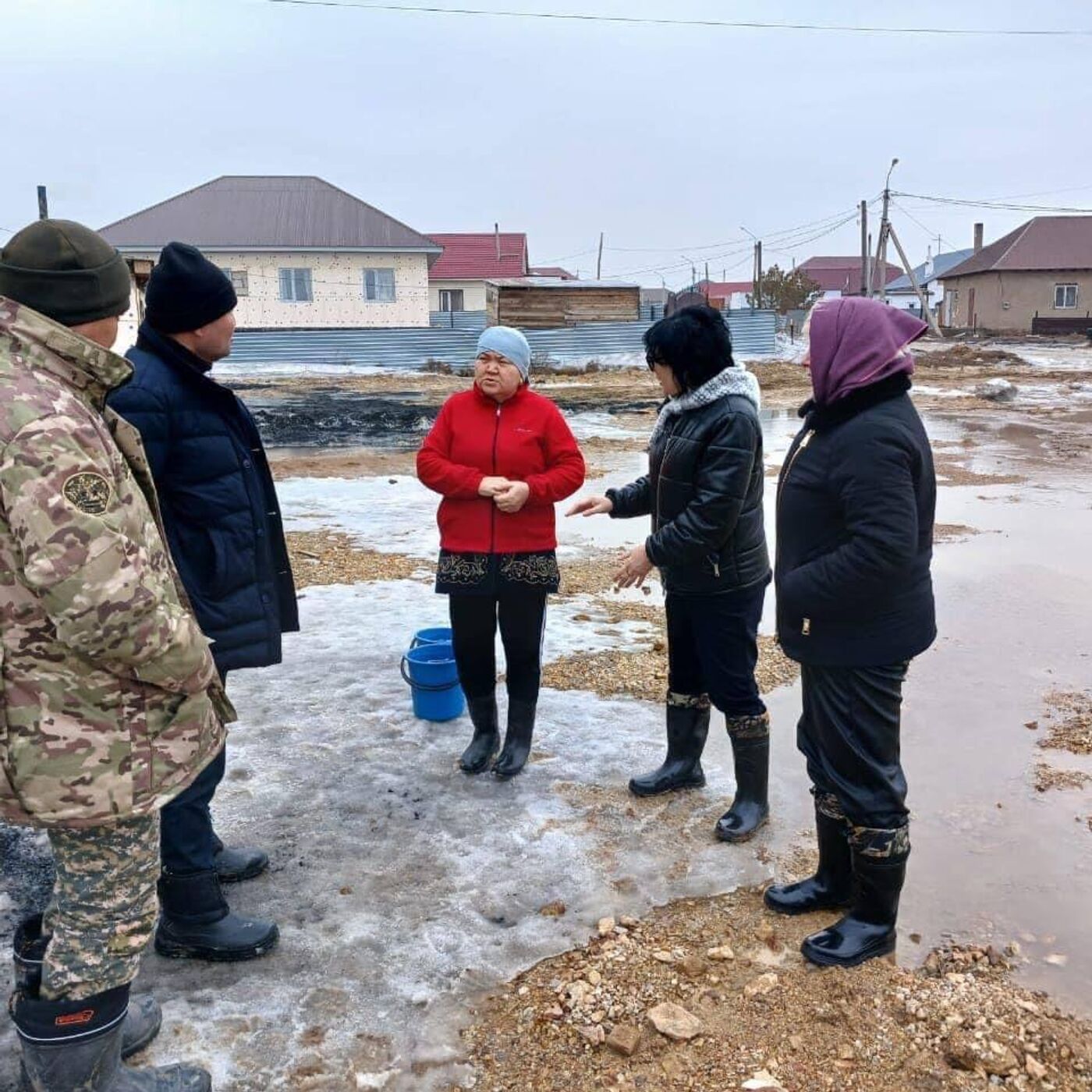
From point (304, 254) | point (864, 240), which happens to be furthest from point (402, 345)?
point (864, 240)

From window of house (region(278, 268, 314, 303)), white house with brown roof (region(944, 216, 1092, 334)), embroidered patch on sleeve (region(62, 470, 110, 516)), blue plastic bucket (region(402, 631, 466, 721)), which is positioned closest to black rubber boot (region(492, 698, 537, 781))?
blue plastic bucket (region(402, 631, 466, 721))

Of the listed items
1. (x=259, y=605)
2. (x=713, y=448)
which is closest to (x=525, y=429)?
(x=713, y=448)

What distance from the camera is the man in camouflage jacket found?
1.76m

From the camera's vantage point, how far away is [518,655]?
4039 mm

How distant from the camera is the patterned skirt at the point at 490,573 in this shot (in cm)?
387

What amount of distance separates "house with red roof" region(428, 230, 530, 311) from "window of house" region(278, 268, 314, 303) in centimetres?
859

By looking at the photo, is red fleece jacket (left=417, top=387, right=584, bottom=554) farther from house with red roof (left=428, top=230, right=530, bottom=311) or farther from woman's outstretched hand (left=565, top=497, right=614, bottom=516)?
house with red roof (left=428, top=230, right=530, bottom=311)

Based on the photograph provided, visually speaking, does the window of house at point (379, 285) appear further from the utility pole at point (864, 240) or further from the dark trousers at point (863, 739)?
the dark trousers at point (863, 739)

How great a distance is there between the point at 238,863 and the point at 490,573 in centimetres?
139

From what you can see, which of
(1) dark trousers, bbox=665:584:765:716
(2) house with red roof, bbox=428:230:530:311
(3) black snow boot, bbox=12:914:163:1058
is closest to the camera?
(3) black snow boot, bbox=12:914:163:1058

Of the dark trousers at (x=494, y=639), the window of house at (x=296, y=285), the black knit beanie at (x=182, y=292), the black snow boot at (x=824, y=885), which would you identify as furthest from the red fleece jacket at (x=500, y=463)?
the window of house at (x=296, y=285)

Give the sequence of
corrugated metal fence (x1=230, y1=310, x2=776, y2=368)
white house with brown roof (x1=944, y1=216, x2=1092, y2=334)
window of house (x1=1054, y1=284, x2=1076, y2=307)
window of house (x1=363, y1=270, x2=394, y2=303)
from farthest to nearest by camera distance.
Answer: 1. window of house (x1=1054, y1=284, x2=1076, y2=307)
2. white house with brown roof (x1=944, y1=216, x2=1092, y2=334)
3. window of house (x1=363, y1=270, x2=394, y2=303)
4. corrugated metal fence (x1=230, y1=310, x2=776, y2=368)

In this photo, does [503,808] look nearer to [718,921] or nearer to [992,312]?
[718,921]

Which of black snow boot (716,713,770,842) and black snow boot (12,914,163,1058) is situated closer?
black snow boot (12,914,163,1058)
